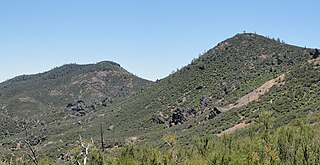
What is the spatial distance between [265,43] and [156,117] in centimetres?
6211

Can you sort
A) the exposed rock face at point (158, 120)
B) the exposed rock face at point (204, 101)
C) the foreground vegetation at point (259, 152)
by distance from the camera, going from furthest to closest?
1. the exposed rock face at point (158, 120)
2. the exposed rock face at point (204, 101)
3. the foreground vegetation at point (259, 152)

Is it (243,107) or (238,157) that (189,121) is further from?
(238,157)

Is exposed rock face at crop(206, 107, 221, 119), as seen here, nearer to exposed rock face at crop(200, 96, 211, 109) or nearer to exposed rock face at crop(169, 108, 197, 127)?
exposed rock face at crop(169, 108, 197, 127)

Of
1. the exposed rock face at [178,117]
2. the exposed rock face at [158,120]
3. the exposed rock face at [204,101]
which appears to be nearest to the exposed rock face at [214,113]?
the exposed rock face at [178,117]

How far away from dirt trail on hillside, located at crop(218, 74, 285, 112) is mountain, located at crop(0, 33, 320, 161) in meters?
0.29

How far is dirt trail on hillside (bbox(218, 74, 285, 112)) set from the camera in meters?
109

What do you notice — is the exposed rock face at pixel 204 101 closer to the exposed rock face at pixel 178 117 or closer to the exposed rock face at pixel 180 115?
the exposed rock face at pixel 180 115

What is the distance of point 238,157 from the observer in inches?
1954

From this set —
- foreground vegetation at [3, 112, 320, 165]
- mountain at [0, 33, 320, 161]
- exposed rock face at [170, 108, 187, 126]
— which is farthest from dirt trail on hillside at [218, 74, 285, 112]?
foreground vegetation at [3, 112, 320, 165]

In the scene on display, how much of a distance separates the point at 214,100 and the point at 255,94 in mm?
17222

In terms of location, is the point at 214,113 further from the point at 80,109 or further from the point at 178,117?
the point at 80,109

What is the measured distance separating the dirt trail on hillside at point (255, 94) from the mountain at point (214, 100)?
293 millimetres

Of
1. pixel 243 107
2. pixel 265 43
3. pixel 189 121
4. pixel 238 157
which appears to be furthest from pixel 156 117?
pixel 238 157

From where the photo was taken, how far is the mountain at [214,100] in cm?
9600
